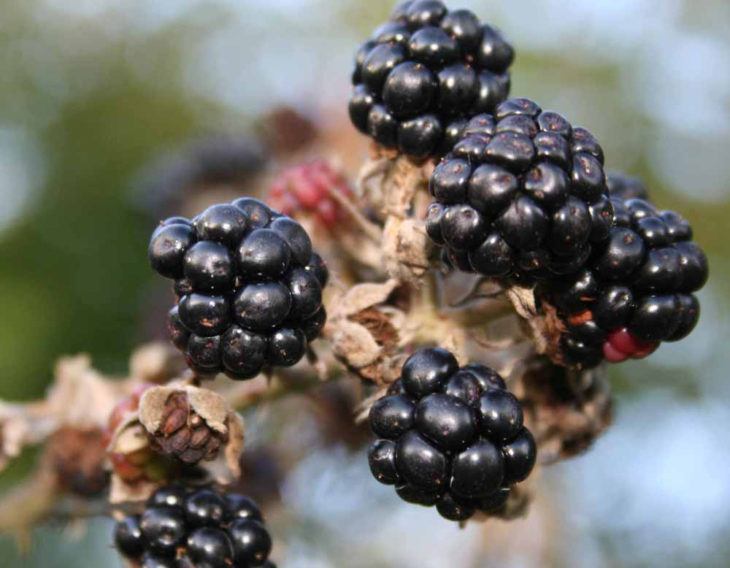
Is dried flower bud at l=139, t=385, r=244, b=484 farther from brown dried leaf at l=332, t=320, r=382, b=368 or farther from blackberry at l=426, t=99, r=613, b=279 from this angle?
blackberry at l=426, t=99, r=613, b=279

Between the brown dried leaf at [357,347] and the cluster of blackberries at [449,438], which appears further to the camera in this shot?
the brown dried leaf at [357,347]

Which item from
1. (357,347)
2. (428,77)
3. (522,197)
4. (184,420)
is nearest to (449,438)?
(357,347)

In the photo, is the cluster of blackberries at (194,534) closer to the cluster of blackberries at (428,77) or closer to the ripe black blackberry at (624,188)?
the cluster of blackberries at (428,77)

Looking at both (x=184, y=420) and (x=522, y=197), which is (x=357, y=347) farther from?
(x=522, y=197)

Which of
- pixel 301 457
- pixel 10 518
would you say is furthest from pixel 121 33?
pixel 10 518

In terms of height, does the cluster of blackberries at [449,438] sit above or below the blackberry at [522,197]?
below

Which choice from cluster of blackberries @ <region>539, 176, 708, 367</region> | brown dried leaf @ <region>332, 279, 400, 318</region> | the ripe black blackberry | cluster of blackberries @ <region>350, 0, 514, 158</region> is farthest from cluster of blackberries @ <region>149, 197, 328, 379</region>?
the ripe black blackberry

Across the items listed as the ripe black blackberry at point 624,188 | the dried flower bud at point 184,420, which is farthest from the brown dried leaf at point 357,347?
the ripe black blackberry at point 624,188

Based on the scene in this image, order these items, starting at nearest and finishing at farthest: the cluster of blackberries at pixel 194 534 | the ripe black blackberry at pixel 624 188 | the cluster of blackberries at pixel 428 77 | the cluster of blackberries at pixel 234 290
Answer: the cluster of blackberries at pixel 234 290, the cluster of blackberries at pixel 194 534, the cluster of blackberries at pixel 428 77, the ripe black blackberry at pixel 624 188
